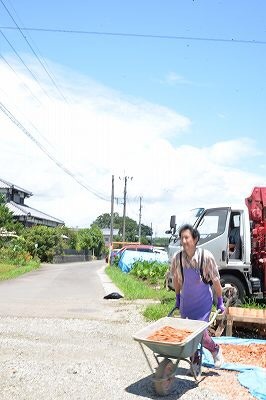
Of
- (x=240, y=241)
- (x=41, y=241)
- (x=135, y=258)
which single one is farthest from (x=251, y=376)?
(x=41, y=241)

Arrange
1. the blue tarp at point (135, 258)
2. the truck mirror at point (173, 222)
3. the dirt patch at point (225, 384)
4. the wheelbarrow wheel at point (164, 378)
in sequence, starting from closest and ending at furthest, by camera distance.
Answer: the wheelbarrow wheel at point (164, 378)
the dirt patch at point (225, 384)
the truck mirror at point (173, 222)
the blue tarp at point (135, 258)

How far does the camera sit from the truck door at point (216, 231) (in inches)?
509

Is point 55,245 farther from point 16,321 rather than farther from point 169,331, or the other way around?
point 169,331

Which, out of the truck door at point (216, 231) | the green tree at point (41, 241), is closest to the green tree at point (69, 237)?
the green tree at point (41, 241)

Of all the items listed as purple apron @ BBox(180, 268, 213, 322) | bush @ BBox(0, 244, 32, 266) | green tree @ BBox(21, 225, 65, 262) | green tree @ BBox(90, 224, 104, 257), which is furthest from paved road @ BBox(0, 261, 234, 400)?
green tree @ BBox(90, 224, 104, 257)

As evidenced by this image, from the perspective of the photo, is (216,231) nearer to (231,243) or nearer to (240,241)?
(231,243)

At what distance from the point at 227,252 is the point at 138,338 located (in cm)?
753

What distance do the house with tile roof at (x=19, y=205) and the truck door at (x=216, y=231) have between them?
43507 millimetres

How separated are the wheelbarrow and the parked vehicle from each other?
21.0 ft

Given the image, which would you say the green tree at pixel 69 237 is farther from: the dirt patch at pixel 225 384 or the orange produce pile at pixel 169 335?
the orange produce pile at pixel 169 335

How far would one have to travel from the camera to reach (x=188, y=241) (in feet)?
20.4

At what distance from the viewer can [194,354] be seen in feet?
21.1

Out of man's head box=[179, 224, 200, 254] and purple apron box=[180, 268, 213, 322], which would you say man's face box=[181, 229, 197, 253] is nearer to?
man's head box=[179, 224, 200, 254]

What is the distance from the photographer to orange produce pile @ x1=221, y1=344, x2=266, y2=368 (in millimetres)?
7684
